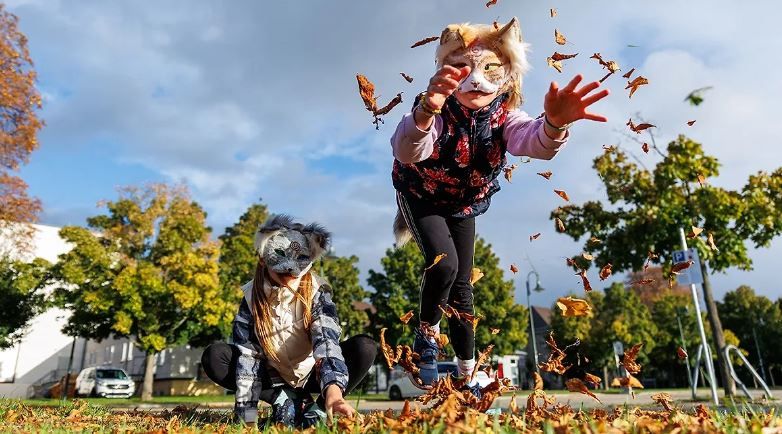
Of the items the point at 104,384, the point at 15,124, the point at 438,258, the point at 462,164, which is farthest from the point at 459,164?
the point at 104,384

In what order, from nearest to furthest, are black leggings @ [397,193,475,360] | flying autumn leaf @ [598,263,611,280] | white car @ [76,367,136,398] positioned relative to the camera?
flying autumn leaf @ [598,263,611,280] → black leggings @ [397,193,475,360] → white car @ [76,367,136,398]

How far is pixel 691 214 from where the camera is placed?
1312 centimetres

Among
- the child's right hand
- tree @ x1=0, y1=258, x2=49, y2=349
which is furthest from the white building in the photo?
the child's right hand

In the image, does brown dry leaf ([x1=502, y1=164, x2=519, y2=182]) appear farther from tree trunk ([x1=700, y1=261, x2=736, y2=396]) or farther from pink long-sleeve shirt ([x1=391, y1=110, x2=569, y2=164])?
tree trunk ([x1=700, y1=261, x2=736, y2=396])

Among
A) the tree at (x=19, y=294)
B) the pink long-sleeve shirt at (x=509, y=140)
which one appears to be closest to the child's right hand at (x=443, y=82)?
the pink long-sleeve shirt at (x=509, y=140)

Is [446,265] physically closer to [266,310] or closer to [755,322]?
[266,310]

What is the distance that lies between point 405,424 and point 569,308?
127 centimetres

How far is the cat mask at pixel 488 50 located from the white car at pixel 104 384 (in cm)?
3012

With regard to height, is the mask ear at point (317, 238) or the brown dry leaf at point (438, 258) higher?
the mask ear at point (317, 238)

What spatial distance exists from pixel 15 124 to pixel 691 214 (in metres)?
18.8

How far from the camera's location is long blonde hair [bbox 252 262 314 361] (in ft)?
11.4

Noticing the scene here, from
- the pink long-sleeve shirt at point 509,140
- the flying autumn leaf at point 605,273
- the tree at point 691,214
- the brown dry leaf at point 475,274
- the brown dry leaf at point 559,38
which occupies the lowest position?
the flying autumn leaf at point 605,273

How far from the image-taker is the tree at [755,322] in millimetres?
48312

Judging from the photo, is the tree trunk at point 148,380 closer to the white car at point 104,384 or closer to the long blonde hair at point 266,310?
the white car at point 104,384
